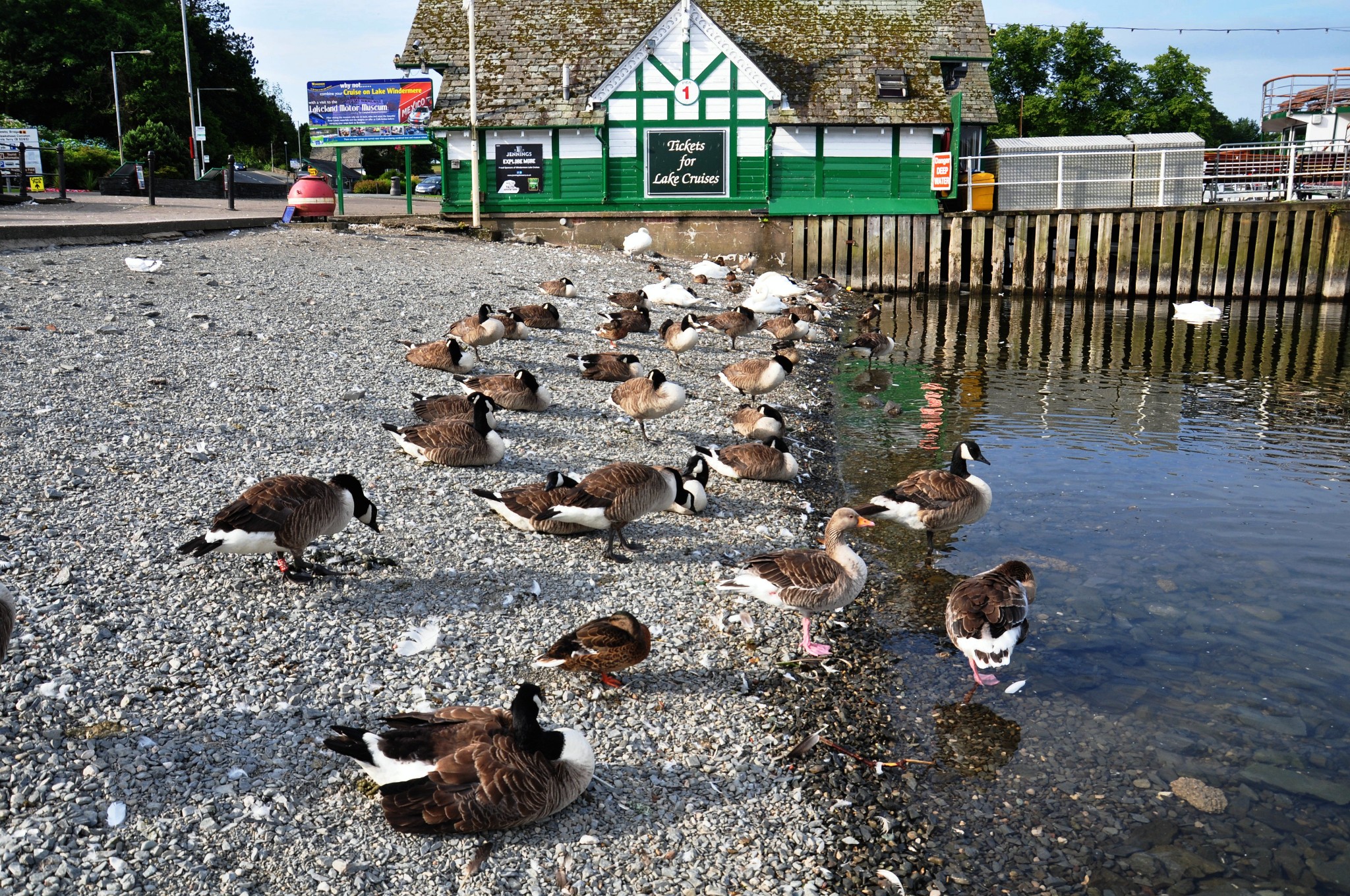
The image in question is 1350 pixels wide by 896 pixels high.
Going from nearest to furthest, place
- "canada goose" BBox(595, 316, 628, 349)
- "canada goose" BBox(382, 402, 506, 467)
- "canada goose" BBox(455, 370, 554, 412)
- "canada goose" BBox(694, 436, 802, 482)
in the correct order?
"canada goose" BBox(382, 402, 506, 467) < "canada goose" BBox(694, 436, 802, 482) < "canada goose" BBox(455, 370, 554, 412) < "canada goose" BBox(595, 316, 628, 349)

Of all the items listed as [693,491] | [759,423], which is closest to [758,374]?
[759,423]

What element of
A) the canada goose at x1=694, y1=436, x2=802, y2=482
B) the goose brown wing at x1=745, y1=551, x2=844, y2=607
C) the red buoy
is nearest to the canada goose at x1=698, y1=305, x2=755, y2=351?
the canada goose at x1=694, y1=436, x2=802, y2=482

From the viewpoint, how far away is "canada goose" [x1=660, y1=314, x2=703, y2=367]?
18.1 metres

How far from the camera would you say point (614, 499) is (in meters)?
9.46

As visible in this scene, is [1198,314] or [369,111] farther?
[369,111]

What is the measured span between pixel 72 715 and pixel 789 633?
17.6 ft

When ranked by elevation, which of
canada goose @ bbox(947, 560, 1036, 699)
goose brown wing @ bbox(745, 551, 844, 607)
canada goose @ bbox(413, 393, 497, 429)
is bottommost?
canada goose @ bbox(947, 560, 1036, 699)

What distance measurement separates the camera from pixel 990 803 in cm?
662

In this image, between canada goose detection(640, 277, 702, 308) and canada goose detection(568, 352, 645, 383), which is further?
canada goose detection(640, 277, 702, 308)

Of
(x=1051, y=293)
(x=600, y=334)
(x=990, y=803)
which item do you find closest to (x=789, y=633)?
(x=990, y=803)

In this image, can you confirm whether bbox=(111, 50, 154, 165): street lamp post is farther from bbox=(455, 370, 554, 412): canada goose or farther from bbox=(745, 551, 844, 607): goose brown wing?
bbox=(745, 551, 844, 607): goose brown wing

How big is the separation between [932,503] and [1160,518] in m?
3.75

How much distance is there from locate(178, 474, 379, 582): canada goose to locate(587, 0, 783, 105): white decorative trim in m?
29.9

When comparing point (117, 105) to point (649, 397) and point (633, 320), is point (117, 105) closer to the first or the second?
point (633, 320)
